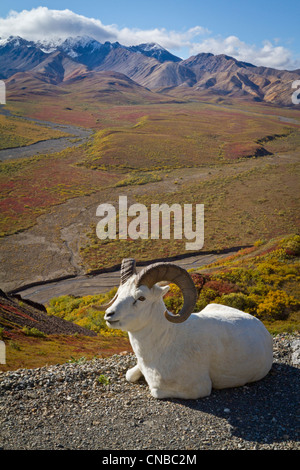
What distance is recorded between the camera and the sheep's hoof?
8.30 m

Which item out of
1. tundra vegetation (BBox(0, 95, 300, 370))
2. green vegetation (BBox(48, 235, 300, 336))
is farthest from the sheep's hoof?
green vegetation (BBox(48, 235, 300, 336))

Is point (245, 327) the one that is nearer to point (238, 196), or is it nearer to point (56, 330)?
point (56, 330)

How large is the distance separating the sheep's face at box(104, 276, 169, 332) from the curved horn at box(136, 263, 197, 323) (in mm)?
181

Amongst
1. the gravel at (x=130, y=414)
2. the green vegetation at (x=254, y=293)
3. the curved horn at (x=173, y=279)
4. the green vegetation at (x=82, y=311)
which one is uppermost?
the curved horn at (x=173, y=279)

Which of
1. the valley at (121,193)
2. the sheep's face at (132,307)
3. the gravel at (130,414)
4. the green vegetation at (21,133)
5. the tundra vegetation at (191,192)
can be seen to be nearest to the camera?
the gravel at (130,414)

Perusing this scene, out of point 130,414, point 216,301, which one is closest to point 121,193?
point 216,301

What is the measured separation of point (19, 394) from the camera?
24.8 feet

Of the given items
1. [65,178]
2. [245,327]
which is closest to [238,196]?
[65,178]

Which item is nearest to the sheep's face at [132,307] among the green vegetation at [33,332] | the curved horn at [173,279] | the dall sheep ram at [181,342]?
the dall sheep ram at [181,342]

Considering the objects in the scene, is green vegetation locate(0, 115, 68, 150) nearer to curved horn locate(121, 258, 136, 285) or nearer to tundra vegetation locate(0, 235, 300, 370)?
tundra vegetation locate(0, 235, 300, 370)

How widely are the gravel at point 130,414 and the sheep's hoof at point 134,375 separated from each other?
14 cm

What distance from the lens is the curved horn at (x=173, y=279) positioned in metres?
6.89

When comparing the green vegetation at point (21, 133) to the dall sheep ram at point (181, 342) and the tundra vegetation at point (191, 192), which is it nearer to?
the tundra vegetation at point (191, 192)

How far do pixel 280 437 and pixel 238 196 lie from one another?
6274cm
